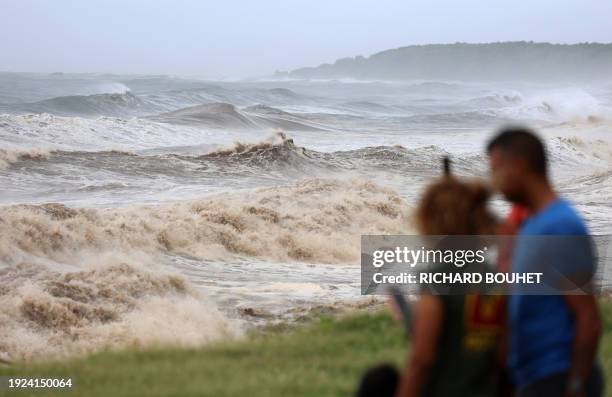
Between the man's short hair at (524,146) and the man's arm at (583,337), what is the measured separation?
451 millimetres

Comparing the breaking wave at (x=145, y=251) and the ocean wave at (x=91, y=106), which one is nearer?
the breaking wave at (x=145, y=251)

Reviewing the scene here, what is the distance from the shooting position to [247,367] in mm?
5453

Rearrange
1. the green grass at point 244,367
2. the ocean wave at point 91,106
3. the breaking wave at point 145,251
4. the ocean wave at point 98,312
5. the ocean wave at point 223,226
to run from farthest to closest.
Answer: the ocean wave at point 91,106
the ocean wave at point 223,226
the breaking wave at point 145,251
the ocean wave at point 98,312
the green grass at point 244,367

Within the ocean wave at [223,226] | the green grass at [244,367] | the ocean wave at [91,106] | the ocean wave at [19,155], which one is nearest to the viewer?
the green grass at [244,367]

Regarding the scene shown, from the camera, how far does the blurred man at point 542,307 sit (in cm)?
299

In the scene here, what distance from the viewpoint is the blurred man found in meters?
2.99

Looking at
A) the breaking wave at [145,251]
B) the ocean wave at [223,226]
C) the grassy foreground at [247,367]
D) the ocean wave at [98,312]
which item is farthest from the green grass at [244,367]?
the ocean wave at [223,226]

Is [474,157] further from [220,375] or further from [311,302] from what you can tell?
[220,375]

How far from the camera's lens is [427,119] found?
197ft

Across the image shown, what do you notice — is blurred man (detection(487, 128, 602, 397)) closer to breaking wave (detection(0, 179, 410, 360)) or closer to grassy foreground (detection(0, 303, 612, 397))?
grassy foreground (detection(0, 303, 612, 397))

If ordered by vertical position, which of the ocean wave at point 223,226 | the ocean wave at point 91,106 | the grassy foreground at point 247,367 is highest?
the grassy foreground at point 247,367

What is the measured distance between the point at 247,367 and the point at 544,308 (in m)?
2.73

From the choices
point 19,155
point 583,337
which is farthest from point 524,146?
point 19,155

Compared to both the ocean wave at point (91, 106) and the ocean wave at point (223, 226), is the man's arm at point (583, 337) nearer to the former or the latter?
the ocean wave at point (223, 226)
